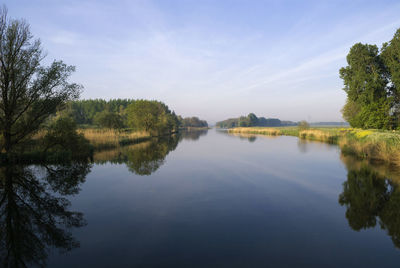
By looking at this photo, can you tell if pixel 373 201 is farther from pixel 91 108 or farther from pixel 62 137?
pixel 91 108

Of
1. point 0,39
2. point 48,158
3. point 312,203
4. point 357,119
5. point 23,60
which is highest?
point 0,39

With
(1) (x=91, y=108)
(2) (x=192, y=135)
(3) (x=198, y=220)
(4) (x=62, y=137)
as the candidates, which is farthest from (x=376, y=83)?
(1) (x=91, y=108)

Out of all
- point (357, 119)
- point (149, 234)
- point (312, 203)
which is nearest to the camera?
point (149, 234)

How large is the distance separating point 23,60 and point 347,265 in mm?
18543

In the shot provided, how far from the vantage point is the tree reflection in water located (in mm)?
6195

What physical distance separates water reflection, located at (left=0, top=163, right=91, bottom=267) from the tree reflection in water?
25.9 ft

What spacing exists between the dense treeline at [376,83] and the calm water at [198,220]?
21.6m

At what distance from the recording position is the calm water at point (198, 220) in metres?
4.55

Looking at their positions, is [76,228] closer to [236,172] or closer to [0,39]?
[236,172]

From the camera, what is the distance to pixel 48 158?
14.9 metres

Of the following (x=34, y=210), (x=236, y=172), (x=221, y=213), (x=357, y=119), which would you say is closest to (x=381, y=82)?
(x=357, y=119)

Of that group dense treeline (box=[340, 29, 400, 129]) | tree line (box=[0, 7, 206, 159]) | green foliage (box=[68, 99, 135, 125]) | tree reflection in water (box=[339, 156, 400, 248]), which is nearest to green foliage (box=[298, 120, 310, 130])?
dense treeline (box=[340, 29, 400, 129])

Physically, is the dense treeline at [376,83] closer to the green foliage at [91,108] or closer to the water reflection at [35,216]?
the water reflection at [35,216]

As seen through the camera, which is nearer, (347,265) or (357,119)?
(347,265)
